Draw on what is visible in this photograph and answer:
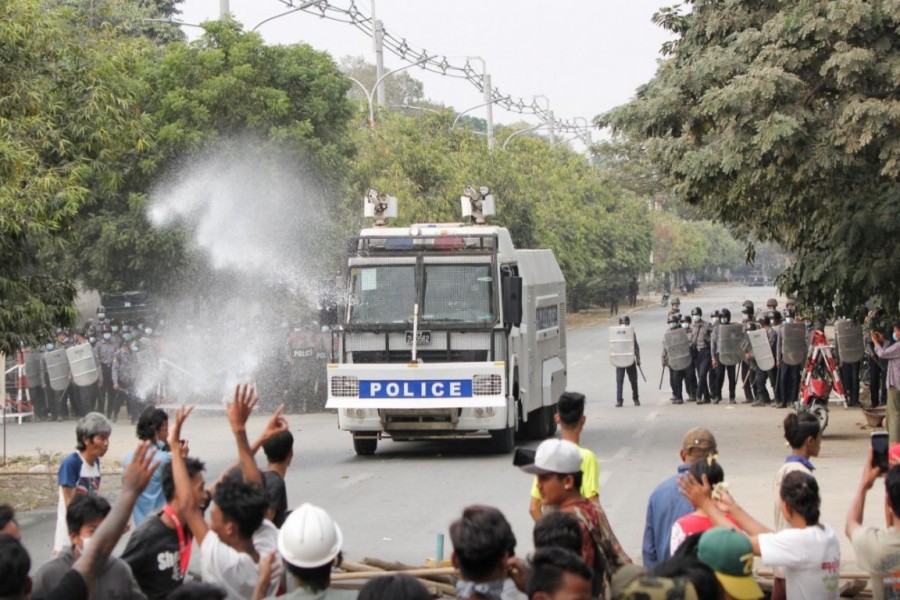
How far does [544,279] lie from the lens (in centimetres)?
2050

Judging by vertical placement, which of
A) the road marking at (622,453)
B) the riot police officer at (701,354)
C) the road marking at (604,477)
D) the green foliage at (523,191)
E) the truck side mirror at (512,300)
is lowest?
the road marking at (622,453)

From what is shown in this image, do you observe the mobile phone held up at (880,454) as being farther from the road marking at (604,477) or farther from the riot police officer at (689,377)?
the riot police officer at (689,377)

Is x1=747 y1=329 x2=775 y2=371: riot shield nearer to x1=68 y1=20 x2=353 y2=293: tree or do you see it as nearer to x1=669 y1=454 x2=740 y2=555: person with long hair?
x1=68 y1=20 x2=353 y2=293: tree

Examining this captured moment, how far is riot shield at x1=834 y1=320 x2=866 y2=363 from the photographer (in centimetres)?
2291

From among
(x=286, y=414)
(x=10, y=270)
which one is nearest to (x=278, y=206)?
(x=286, y=414)

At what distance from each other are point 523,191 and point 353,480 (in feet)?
109

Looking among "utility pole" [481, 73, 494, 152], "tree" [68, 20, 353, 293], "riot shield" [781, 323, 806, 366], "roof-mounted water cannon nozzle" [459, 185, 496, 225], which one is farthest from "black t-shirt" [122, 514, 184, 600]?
"utility pole" [481, 73, 494, 152]

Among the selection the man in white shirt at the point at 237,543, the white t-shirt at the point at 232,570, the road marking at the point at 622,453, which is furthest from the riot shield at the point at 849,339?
the white t-shirt at the point at 232,570

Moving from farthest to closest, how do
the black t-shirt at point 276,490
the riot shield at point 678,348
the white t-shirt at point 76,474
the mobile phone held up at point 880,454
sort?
the riot shield at point 678,348
the white t-shirt at point 76,474
the black t-shirt at point 276,490
the mobile phone held up at point 880,454

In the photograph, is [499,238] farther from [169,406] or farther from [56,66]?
[169,406]

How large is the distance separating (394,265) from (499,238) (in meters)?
1.48

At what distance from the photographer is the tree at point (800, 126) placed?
16.3 metres

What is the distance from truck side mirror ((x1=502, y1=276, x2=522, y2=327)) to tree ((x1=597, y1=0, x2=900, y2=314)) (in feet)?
8.90

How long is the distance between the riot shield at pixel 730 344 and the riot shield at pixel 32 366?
1294cm
